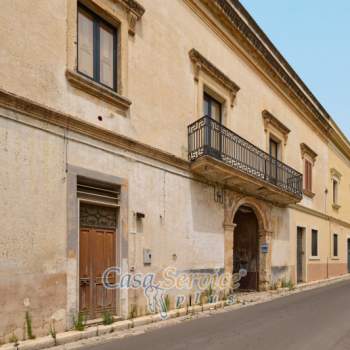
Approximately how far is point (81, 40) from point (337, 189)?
22188 millimetres

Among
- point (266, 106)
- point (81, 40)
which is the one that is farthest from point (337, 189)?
point (81, 40)

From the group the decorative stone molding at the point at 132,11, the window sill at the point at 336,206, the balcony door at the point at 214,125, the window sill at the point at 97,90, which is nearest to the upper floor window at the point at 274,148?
the balcony door at the point at 214,125

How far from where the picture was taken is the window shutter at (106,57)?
870cm

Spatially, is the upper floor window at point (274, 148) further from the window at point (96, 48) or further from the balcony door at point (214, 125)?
the window at point (96, 48)

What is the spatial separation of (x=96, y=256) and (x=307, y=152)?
1493 cm

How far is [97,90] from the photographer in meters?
8.14

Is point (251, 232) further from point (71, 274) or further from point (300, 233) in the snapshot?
point (71, 274)

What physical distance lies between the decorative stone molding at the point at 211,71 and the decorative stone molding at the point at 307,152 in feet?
24.3

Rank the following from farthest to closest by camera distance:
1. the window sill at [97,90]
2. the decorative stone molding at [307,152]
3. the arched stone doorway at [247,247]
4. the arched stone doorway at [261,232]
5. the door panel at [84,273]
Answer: the decorative stone molding at [307,152], the arched stone doorway at [247,247], the arched stone doorway at [261,232], the door panel at [84,273], the window sill at [97,90]

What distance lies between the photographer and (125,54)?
9.03 metres

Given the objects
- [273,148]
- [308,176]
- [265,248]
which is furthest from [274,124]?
[308,176]

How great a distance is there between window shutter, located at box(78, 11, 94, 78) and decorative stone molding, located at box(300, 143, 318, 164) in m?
13.7

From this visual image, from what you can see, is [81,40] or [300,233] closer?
[81,40]

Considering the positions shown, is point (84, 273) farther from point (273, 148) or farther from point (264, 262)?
point (273, 148)
